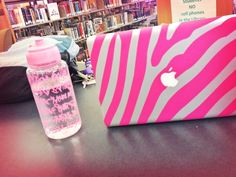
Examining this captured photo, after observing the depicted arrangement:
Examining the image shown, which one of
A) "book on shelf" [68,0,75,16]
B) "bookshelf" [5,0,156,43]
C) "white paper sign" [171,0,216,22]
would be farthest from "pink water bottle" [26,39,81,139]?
"book on shelf" [68,0,75,16]

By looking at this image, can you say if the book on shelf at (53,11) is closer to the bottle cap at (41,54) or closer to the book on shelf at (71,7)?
the book on shelf at (71,7)

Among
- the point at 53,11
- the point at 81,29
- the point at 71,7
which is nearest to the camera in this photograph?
the point at 53,11

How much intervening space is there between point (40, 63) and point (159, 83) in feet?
0.80

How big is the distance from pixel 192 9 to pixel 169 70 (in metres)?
0.22

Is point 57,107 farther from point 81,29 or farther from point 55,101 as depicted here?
point 81,29

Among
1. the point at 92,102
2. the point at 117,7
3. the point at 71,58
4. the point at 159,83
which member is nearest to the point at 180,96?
the point at 159,83

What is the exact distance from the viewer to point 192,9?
621 millimetres

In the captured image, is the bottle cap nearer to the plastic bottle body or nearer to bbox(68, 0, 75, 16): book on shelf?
the plastic bottle body

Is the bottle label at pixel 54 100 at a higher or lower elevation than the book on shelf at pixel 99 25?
higher

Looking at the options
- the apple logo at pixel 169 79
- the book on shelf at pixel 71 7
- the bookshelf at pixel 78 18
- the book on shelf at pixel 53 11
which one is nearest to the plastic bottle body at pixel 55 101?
the apple logo at pixel 169 79

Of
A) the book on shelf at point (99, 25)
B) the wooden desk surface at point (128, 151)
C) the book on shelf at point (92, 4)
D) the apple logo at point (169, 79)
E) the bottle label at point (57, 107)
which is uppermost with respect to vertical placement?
the book on shelf at point (92, 4)

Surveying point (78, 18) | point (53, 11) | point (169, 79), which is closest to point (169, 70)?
point (169, 79)

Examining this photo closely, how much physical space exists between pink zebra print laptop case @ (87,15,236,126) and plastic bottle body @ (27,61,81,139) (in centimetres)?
9

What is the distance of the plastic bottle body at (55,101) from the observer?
557 millimetres
